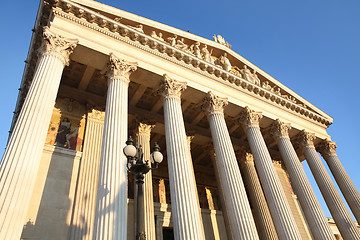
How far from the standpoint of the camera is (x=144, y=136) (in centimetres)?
1666

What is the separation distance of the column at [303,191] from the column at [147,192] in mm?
9348

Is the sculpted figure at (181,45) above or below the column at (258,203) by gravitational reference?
above

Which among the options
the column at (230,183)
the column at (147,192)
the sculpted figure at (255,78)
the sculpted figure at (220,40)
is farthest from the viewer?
the sculpted figure at (220,40)

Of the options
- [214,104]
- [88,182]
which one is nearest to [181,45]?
[214,104]

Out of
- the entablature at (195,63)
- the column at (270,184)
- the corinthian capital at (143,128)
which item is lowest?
the column at (270,184)

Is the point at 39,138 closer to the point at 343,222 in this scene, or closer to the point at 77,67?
the point at 77,67

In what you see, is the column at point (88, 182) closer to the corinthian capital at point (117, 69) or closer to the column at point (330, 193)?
the corinthian capital at point (117, 69)

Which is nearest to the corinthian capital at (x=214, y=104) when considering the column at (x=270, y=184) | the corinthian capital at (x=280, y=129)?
the column at (x=270, y=184)

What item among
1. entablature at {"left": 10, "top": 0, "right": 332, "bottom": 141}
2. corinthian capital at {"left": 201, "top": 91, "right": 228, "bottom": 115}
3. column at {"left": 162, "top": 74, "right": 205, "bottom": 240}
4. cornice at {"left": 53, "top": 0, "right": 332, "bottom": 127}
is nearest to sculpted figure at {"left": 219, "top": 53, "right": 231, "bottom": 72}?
entablature at {"left": 10, "top": 0, "right": 332, "bottom": 141}

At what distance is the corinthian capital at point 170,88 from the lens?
14.8 metres

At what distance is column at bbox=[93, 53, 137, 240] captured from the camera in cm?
869

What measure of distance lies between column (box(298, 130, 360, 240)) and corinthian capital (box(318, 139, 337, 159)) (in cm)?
211

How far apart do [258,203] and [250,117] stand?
634cm

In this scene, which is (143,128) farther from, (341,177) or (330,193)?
(341,177)
